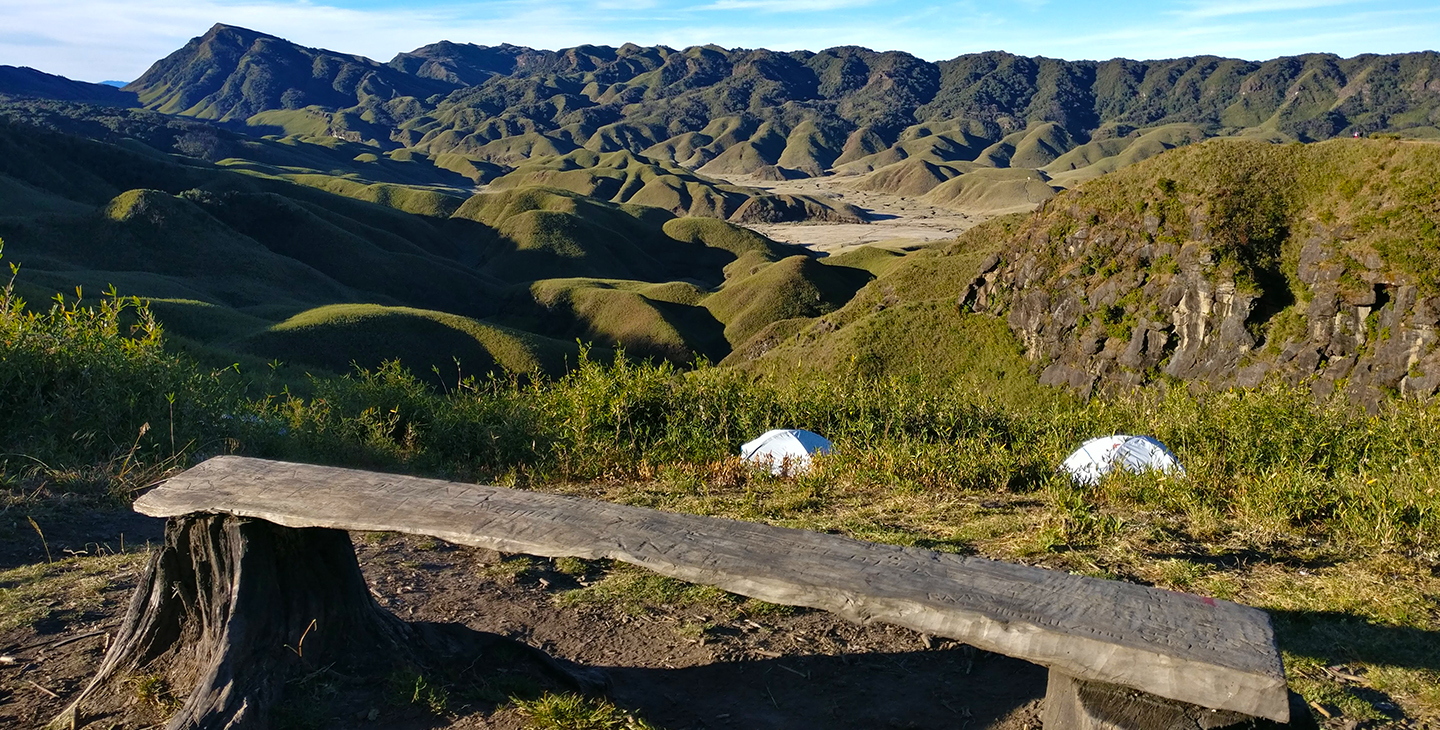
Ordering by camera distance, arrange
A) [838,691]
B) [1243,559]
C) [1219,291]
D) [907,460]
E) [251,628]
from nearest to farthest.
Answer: [251,628]
[838,691]
[1243,559]
[907,460]
[1219,291]

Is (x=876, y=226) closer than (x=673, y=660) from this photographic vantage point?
No

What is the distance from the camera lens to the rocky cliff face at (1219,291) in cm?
3225

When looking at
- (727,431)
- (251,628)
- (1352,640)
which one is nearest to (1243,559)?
(1352,640)

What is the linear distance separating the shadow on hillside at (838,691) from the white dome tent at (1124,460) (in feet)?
9.37

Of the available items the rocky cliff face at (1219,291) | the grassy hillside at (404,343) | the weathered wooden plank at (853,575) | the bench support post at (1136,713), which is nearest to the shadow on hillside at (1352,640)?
the bench support post at (1136,713)

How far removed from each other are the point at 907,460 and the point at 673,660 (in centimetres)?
341

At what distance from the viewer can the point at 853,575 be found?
3072 mm

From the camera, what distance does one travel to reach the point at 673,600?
467 cm

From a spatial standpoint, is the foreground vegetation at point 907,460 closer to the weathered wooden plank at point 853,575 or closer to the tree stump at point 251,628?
the weathered wooden plank at point 853,575

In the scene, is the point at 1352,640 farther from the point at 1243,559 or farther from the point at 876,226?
the point at 876,226

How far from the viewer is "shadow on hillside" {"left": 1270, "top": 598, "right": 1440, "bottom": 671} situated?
3979 millimetres

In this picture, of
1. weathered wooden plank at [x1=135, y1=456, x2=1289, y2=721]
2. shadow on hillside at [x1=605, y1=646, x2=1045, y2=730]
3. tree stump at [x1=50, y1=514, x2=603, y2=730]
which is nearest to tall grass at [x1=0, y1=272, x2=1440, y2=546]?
shadow on hillside at [x1=605, y1=646, x2=1045, y2=730]

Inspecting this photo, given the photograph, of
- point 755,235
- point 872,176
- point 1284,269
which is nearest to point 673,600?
point 1284,269

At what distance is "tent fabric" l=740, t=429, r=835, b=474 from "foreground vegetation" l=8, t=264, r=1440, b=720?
0.54 feet
